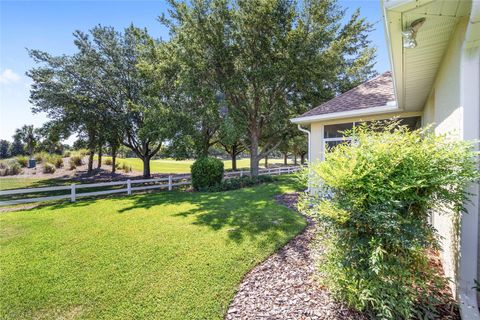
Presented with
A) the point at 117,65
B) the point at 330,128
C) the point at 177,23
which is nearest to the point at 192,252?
the point at 330,128

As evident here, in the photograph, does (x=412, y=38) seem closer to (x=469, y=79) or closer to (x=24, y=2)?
(x=469, y=79)

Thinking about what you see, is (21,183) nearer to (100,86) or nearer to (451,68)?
(100,86)

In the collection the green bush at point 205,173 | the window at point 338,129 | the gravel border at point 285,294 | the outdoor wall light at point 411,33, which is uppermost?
the outdoor wall light at point 411,33

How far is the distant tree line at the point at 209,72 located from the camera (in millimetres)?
11750

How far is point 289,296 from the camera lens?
3062 mm

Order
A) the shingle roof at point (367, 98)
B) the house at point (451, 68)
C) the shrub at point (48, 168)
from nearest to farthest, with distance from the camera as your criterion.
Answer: the house at point (451, 68) < the shingle roof at point (367, 98) < the shrub at point (48, 168)

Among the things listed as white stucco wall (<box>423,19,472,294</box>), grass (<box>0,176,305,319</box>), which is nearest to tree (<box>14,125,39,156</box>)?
grass (<box>0,176,305,319</box>)

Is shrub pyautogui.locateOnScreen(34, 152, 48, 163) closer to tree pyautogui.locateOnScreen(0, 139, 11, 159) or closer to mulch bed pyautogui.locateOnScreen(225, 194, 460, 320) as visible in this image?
mulch bed pyautogui.locateOnScreen(225, 194, 460, 320)

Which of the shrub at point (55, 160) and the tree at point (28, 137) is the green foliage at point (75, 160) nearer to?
the shrub at point (55, 160)

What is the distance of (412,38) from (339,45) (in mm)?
10230

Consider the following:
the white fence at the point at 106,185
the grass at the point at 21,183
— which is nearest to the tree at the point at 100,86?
the white fence at the point at 106,185

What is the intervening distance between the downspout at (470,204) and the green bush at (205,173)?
32.9 feet

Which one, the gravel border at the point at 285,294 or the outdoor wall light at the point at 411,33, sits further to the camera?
the gravel border at the point at 285,294

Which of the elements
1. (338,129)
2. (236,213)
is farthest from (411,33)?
(236,213)
